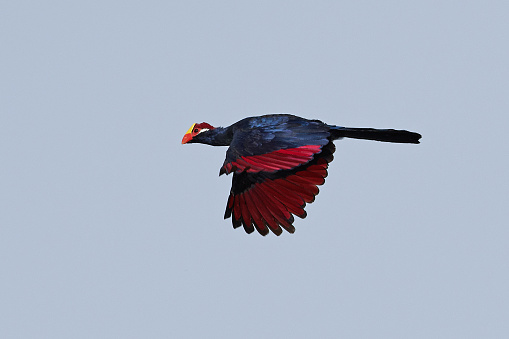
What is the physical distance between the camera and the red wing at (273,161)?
5.44m

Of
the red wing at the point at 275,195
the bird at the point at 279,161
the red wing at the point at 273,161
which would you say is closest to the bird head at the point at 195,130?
the bird at the point at 279,161

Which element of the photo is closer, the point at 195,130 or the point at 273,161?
the point at 273,161

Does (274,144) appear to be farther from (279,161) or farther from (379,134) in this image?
(379,134)

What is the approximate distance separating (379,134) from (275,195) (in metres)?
1.01

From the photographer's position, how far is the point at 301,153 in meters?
5.55

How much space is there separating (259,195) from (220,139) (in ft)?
2.76

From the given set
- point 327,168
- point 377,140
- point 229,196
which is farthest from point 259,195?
point 377,140

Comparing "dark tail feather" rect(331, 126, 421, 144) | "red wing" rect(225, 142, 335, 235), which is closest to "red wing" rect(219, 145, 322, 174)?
"red wing" rect(225, 142, 335, 235)

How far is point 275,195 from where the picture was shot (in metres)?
5.94

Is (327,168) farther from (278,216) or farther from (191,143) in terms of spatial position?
(191,143)

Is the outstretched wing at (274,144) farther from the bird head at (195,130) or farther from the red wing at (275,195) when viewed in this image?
the bird head at (195,130)

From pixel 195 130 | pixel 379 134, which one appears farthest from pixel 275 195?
pixel 195 130

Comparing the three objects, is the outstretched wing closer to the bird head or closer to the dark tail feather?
the dark tail feather

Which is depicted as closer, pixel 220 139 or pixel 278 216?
pixel 278 216
